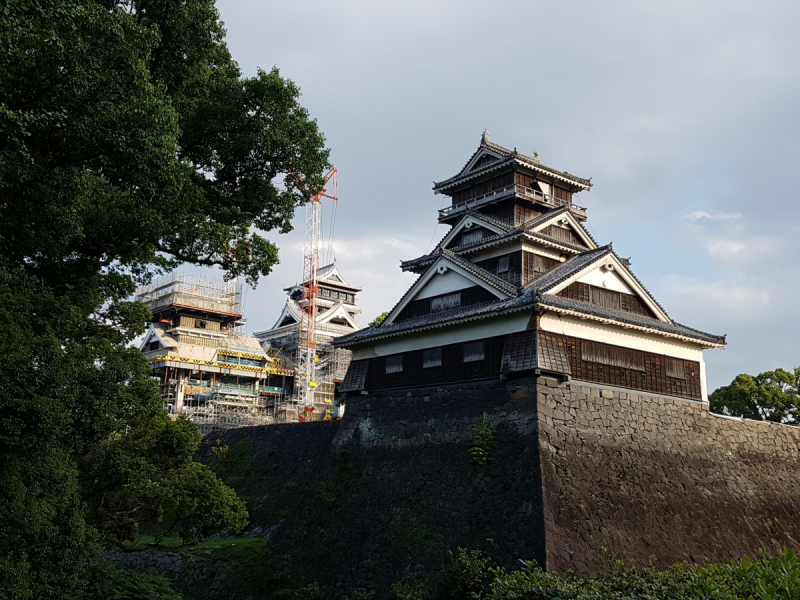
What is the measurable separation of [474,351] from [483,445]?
3459mm

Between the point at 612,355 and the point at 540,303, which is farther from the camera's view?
the point at 612,355

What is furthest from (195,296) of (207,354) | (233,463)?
(233,463)

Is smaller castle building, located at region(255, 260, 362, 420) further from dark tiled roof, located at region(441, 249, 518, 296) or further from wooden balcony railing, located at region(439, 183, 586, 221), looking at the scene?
dark tiled roof, located at region(441, 249, 518, 296)

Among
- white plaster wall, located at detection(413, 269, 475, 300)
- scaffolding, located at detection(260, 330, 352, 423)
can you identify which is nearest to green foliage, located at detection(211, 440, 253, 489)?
white plaster wall, located at detection(413, 269, 475, 300)

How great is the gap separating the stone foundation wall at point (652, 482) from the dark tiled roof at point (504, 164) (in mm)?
10522

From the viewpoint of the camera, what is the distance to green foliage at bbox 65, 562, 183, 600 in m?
16.2

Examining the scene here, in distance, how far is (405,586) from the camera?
64.5ft

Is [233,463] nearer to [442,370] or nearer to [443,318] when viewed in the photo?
[442,370]

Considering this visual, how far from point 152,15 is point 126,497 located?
10.3 meters

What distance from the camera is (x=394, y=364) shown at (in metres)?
25.9

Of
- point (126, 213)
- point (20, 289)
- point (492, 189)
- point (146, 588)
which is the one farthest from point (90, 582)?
point (492, 189)

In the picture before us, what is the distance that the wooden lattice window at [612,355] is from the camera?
22188 mm

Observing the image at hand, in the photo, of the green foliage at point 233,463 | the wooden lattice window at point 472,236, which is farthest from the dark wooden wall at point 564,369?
the green foliage at point 233,463

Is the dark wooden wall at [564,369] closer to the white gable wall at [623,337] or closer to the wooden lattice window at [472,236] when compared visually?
the white gable wall at [623,337]
